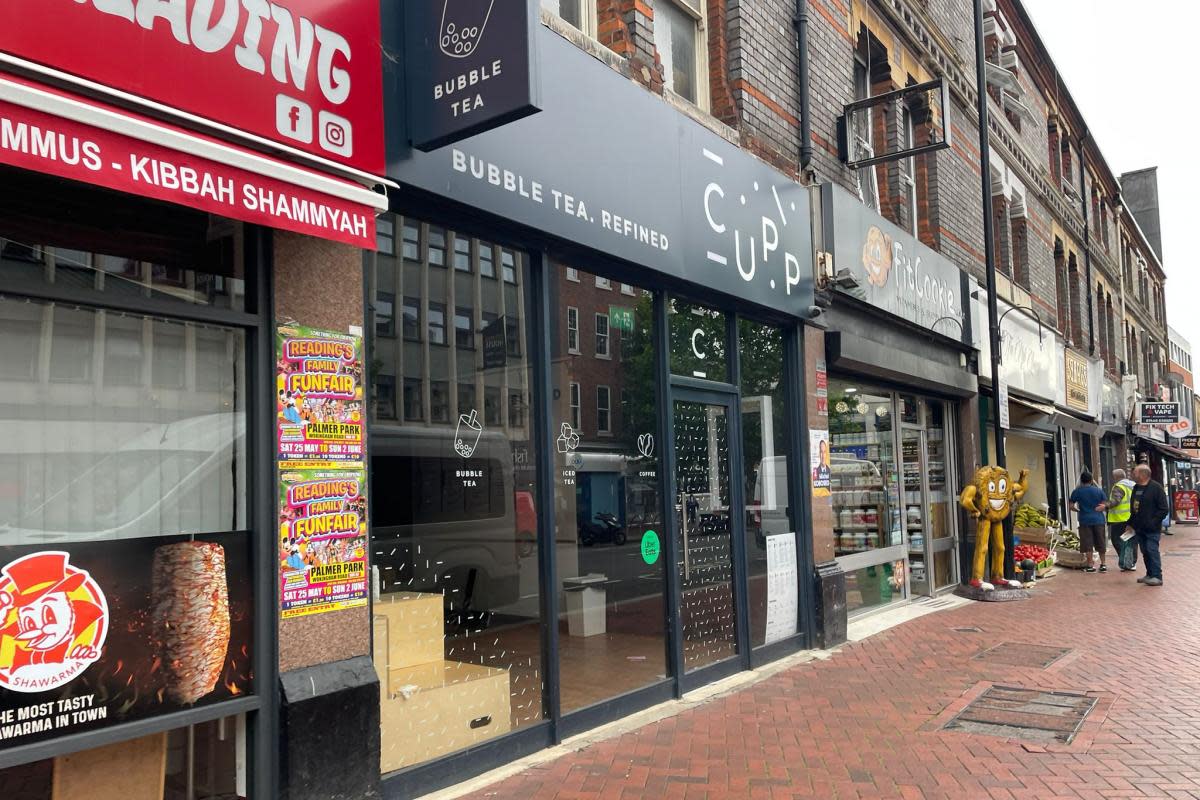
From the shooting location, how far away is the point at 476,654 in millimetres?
5145

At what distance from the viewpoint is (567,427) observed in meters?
5.91

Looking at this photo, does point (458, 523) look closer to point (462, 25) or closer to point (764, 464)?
point (462, 25)

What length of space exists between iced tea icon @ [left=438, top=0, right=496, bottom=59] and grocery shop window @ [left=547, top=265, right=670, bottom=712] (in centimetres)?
174

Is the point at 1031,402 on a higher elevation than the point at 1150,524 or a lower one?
higher

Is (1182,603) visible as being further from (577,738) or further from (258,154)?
(258,154)

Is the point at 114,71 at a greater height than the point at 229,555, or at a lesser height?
greater

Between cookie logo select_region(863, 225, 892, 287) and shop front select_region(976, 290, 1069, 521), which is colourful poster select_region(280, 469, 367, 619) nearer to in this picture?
cookie logo select_region(863, 225, 892, 287)

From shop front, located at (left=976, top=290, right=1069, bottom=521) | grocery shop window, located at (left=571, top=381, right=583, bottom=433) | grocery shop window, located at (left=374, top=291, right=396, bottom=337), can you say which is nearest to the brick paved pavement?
grocery shop window, located at (left=571, top=381, right=583, bottom=433)

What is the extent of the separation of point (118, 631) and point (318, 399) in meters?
1.26

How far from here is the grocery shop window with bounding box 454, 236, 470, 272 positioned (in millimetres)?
5191

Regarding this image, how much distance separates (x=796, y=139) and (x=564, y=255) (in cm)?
414

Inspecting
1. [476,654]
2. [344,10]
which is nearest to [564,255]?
[344,10]

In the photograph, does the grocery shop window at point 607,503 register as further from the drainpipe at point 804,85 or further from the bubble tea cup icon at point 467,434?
the drainpipe at point 804,85

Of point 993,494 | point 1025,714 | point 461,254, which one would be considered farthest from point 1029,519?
point 461,254
